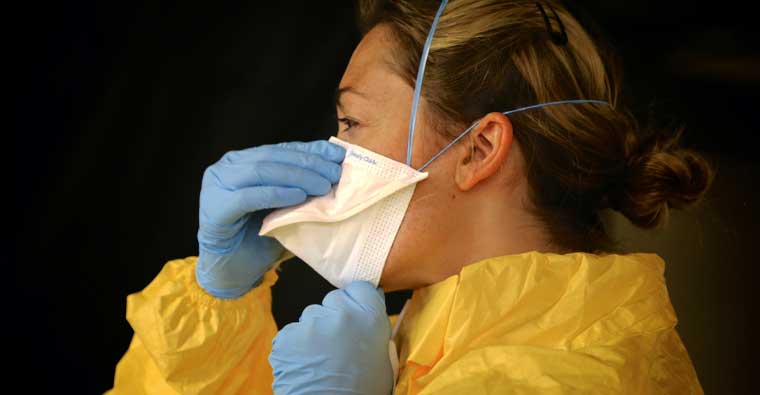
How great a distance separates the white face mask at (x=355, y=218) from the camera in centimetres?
112

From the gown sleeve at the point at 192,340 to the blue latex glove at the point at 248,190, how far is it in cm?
8

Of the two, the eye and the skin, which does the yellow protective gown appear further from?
the eye

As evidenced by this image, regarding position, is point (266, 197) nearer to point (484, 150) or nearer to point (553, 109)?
point (484, 150)

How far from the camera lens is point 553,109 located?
117cm

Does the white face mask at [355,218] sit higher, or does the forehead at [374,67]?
the forehead at [374,67]

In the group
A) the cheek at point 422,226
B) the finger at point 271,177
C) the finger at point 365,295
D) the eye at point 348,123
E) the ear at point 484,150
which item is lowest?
the finger at point 365,295

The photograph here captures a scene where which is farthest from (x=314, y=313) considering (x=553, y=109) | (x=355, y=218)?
(x=553, y=109)

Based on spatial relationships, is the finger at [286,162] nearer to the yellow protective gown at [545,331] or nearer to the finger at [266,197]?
the finger at [266,197]

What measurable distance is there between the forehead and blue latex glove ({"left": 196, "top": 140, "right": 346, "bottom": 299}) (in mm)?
139

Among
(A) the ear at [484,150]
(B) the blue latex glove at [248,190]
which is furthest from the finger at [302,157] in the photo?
(A) the ear at [484,150]

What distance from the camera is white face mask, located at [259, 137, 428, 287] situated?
1.12m

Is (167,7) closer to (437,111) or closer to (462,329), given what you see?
(437,111)

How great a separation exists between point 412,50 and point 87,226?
3.00 feet

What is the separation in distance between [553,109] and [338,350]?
1.95 ft
